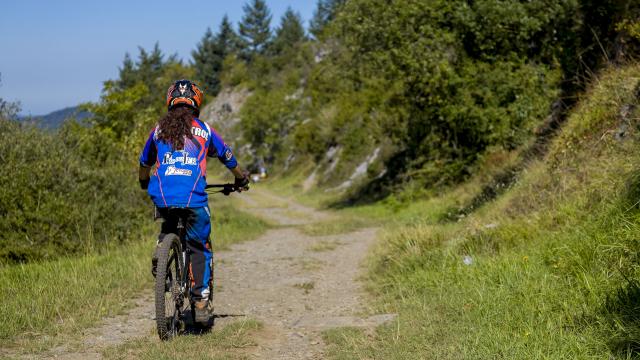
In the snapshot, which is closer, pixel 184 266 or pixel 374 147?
pixel 184 266

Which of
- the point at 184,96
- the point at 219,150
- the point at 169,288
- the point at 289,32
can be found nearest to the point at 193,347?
the point at 169,288

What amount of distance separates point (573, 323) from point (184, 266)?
3272 millimetres

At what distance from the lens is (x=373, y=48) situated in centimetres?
2275

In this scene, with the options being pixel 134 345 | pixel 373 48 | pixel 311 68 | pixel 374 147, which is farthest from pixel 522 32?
pixel 311 68

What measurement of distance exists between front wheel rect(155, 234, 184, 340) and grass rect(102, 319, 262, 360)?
6.2 inches

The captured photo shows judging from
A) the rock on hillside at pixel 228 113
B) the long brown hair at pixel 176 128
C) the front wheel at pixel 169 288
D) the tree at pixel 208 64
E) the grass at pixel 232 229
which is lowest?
the grass at pixel 232 229

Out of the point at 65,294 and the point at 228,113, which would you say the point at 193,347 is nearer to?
the point at 65,294

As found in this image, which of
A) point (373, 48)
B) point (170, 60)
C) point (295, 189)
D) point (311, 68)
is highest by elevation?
point (170, 60)

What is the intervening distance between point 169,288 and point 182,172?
101cm

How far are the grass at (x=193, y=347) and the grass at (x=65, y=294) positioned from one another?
700 millimetres

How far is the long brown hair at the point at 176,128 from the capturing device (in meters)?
5.42

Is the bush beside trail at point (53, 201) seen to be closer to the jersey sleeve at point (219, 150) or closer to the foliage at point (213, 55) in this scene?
the jersey sleeve at point (219, 150)

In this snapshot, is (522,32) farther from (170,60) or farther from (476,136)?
(170,60)

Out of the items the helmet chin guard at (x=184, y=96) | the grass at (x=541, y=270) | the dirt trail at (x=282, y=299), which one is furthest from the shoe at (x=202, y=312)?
the helmet chin guard at (x=184, y=96)
